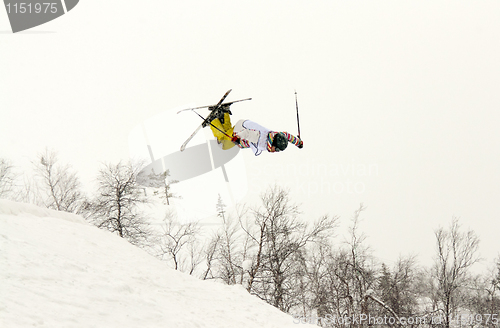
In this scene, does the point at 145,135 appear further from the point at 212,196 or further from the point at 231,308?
the point at 231,308

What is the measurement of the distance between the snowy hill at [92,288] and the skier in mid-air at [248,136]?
3.99 m

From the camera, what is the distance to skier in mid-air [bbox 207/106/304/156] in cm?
550

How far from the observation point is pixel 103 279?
6.84m

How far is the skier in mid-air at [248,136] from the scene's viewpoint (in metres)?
5.50

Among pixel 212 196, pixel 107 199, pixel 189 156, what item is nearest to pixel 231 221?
pixel 212 196

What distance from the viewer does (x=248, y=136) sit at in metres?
5.80

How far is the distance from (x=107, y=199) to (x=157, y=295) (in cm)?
1825

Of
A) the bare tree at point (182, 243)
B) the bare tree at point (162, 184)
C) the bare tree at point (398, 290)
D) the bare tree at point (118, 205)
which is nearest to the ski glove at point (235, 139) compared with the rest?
the bare tree at point (398, 290)

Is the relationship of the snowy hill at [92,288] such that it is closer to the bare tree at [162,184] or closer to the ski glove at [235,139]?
the ski glove at [235,139]

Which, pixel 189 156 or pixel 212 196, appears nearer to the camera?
pixel 212 196

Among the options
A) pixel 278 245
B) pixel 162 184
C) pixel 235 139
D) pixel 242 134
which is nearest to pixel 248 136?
pixel 242 134

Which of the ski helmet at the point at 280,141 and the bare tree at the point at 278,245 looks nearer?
the ski helmet at the point at 280,141

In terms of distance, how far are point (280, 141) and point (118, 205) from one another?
67.6 feet

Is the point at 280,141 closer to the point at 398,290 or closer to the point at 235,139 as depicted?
the point at 235,139
